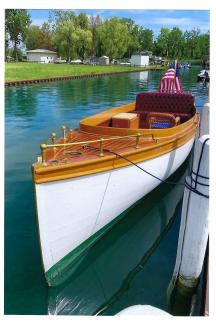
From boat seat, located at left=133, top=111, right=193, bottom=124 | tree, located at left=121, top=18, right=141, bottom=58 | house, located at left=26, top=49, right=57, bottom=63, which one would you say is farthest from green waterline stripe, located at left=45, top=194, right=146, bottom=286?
tree, located at left=121, top=18, right=141, bottom=58

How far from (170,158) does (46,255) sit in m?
3.45

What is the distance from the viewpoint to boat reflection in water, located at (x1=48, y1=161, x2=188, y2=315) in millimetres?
4473

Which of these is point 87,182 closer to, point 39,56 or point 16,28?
point 16,28

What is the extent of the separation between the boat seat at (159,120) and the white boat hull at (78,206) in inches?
107

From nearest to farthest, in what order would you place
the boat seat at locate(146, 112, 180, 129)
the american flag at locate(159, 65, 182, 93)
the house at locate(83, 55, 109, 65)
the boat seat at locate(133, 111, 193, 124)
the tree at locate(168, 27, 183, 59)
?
the boat seat at locate(146, 112, 180, 129) → the boat seat at locate(133, 111, 193, 124) → the american flag at locate(159, 65, 182, 93) → the house at locate(83, 55, 109, 65) → the tree at locate(168, 27, 183, 59)

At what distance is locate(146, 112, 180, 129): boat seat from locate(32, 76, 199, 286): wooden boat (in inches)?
44.9

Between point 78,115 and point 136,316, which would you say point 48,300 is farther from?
point 78,115

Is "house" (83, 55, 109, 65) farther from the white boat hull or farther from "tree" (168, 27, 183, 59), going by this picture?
the white boat hull

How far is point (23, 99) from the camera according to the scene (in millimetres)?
20953

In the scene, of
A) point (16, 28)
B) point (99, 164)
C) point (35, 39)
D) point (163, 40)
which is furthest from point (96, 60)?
point (99, 164)

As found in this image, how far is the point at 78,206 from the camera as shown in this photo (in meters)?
4.59

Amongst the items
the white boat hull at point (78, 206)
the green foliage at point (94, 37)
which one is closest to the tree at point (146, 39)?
the green foliage at point (94, 37)

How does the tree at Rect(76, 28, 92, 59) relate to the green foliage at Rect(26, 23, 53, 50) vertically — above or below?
below

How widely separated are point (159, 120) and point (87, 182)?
4.37 metres
